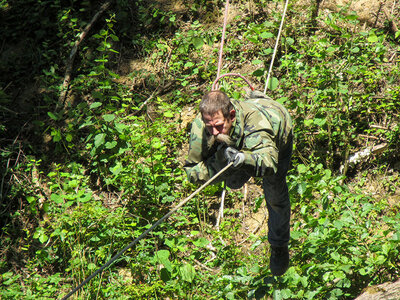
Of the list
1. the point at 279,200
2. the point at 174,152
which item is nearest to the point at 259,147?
the point at 279,200

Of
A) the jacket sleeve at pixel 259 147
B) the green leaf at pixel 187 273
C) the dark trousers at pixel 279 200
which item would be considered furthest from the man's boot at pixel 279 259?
the jacket sleeve at pixel 259 147

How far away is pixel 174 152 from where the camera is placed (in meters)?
5.66

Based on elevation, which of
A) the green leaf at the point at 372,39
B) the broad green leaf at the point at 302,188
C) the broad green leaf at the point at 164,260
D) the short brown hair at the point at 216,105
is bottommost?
the broad green leaf at the point at 164,260

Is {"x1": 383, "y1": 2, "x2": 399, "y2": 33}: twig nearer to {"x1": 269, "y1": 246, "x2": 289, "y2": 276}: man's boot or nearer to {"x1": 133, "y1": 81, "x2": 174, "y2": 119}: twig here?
{"x1": 133, "y1": 81, "x2": 174, "y2": 119}: twig

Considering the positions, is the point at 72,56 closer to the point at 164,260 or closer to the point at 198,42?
the point at 198,42

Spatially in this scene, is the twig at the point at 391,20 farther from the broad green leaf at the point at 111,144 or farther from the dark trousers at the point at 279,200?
the broad green leaf at the point at 111,144

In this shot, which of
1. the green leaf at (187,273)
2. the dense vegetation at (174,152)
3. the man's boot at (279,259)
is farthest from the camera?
the green leaf at (187,273)

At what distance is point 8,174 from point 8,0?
299 cm

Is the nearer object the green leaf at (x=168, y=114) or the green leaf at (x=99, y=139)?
the green leaf at (x=99, y=139)

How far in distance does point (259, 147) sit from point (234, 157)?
0.25 m

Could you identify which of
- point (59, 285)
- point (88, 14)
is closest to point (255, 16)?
point (88, 14)

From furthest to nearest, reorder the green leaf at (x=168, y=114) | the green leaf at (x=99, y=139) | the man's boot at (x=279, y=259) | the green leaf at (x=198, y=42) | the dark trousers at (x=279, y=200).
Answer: the green leaf at (x=198, y=42), the green leaf at (x=168, y=114), the green leaf at (x=99, y=139), the man's boot at (x=279, y=259), the dark trousers at (x=279, y=200)

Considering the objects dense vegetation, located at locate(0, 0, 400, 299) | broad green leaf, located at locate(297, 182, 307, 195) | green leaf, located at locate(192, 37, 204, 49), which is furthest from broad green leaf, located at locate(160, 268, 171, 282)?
green leaf, located at locate(192, 37, 204, 49)

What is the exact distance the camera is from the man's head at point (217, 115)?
296 cm
